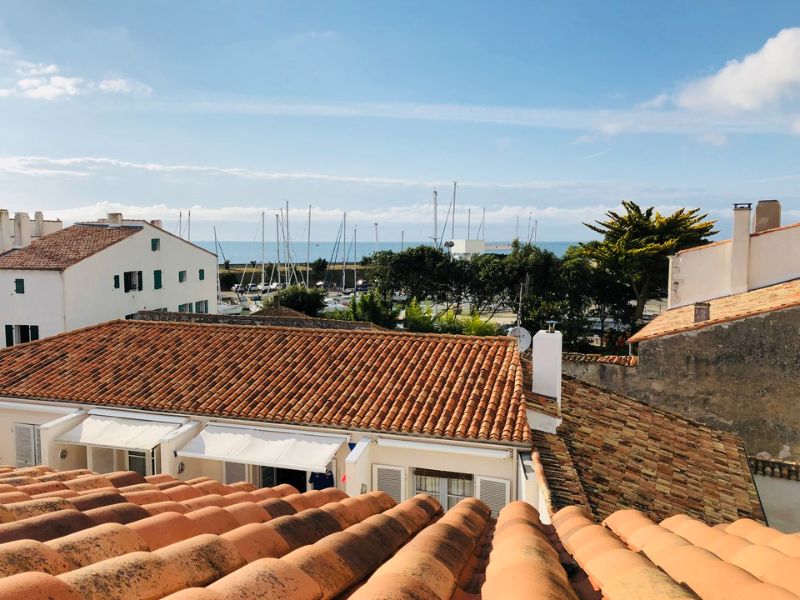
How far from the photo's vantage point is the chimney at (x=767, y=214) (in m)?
25.0

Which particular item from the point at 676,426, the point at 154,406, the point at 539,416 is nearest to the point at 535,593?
the point at 539,416

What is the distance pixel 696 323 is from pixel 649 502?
9.30 m

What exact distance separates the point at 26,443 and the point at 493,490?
35.7 feet

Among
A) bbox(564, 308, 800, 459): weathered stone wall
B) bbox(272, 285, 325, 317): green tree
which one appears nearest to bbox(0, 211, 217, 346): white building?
bbox(272, 285, 325, 317): green tree

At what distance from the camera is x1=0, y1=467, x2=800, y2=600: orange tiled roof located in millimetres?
2703

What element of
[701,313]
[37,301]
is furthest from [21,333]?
[701,313]

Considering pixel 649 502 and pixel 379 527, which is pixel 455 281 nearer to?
pixel 649 502

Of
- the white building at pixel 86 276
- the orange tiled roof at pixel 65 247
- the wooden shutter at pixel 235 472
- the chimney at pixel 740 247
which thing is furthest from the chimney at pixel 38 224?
the chimney at pixel 740 247

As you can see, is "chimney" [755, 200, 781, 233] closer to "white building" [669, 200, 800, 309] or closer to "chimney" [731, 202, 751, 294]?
"white building" [669, 200, 800, 309]

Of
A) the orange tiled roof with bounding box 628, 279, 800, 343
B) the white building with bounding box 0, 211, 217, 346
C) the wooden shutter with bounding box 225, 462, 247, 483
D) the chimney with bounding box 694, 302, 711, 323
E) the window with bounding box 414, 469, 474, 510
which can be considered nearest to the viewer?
the window with bounding box 414, 469, 474, 510

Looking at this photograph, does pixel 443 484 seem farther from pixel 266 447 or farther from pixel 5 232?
pixel 5 232

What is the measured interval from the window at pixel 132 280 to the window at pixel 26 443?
70.8ft

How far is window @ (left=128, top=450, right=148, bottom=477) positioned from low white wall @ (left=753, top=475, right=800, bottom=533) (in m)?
14.4

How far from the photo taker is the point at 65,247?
109 feet
